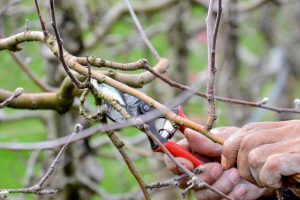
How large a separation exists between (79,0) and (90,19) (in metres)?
0.20

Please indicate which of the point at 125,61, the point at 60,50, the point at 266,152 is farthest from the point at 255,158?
the point at 125,61

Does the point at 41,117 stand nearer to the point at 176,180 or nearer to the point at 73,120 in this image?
the point at 73,120

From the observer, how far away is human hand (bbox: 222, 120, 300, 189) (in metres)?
1.62

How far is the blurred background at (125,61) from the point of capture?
11.5ft

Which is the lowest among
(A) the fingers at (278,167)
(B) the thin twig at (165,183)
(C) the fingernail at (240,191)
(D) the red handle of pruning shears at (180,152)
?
(C) the fingernail at (240,191)

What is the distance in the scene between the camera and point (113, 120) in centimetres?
200

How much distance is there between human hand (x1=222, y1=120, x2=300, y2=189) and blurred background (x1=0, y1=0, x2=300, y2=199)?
56 centimetres

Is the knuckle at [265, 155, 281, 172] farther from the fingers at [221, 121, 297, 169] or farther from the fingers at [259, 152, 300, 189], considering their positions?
the fingers at [221, 121, 297, 169]

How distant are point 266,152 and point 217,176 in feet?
1.34

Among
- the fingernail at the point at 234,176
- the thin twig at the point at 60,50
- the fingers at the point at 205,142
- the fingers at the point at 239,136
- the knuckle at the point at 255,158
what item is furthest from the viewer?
the fingers at the point at 205,142

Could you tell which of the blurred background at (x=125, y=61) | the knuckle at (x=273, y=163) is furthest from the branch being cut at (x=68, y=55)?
the knuckle at (x=273, y=163)

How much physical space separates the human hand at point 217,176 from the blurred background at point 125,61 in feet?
1.58

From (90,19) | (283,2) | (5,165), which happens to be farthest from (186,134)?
(5,165)

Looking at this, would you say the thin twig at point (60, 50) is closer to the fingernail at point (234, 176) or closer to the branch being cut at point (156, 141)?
the branch being cut at point (156, 141)
